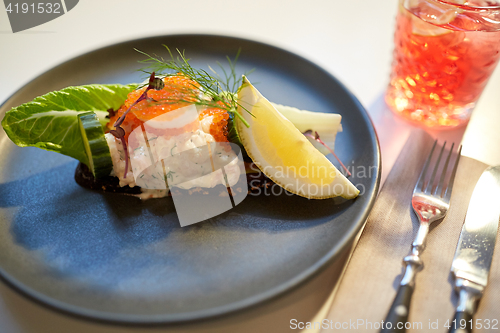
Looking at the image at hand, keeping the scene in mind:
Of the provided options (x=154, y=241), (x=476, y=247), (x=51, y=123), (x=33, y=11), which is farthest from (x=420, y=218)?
(x=33, y=11)

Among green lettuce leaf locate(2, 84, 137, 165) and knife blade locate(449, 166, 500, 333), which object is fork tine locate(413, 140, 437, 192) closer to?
knife blade locate(449, 166, 500, 333)

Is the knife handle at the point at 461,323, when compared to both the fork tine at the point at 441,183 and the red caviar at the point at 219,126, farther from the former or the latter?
the red caviar at the point at 219,126

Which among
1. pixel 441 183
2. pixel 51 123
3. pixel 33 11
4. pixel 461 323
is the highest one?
pixel 33 11

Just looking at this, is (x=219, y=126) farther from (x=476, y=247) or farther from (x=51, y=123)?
(x=476, y=247)

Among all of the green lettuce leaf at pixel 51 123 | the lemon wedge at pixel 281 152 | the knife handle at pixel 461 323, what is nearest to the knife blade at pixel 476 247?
the knife handle at pixel 461 323

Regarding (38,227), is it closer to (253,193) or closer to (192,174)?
(192,174)

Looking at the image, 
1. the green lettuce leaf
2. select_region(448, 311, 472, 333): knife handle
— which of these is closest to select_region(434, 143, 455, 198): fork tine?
select_region(448, 311, 472, 333): knife handle
